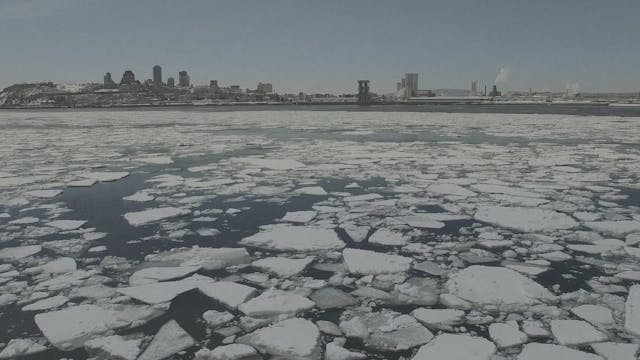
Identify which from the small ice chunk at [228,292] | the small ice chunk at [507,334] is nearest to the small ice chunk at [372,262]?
the small ice chunk at [228,292]

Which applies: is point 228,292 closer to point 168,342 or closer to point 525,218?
point 168,342

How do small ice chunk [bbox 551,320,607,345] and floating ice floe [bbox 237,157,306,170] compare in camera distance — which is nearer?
small ice chunk [bbox 551,320,607,345]

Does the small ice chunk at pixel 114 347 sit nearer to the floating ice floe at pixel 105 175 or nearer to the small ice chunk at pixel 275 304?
the small ice chunk at pixel 275 304

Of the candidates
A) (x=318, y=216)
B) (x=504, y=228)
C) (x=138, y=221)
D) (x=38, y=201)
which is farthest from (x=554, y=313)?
(x=38, y=201)

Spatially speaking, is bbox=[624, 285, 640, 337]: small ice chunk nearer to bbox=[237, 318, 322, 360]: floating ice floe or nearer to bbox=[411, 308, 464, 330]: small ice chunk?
bbox=[411, 308, 464, 330]: small ice chunk

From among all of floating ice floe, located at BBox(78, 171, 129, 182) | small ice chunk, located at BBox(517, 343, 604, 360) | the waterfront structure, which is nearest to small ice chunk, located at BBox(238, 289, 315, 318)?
small ice chunk, located at BBox(517, 343, 604, 360)

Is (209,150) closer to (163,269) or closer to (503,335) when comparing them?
(163,269)

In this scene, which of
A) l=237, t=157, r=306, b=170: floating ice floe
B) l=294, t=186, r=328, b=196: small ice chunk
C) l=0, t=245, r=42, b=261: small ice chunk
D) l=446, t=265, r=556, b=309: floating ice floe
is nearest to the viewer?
l=446, t=265, r=556, b=309: floating ice floe
